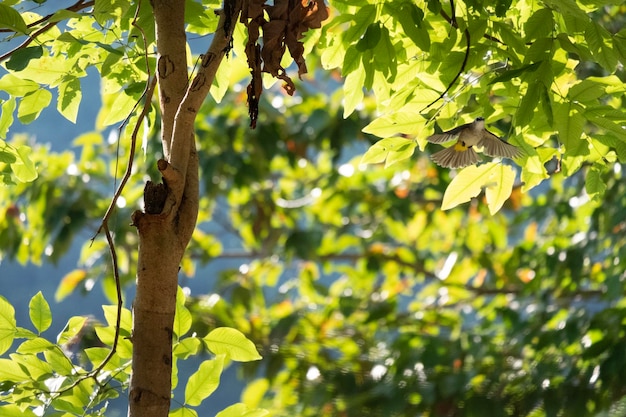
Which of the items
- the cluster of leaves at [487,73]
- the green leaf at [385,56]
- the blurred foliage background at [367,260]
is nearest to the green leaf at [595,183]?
the cluster of leaves at [487,73]

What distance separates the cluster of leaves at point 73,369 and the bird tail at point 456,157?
224mm

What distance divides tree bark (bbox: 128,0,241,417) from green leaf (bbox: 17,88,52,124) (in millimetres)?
219

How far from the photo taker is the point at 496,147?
2.44 feet

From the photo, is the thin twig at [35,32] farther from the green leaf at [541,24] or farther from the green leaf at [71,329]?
the green leaf at [541,24]

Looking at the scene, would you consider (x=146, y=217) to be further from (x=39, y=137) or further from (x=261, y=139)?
(x=39, y=137)

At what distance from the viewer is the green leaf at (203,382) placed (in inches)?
27.4

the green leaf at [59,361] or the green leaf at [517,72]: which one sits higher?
the green leaf at [517,72]

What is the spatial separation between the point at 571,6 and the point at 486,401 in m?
1.71

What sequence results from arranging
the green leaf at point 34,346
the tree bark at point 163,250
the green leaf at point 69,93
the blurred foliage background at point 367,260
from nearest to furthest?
the tree bark at point 163,250 → the green leaf at point 34,346 → the green leaf at point 69,93 → the blurred foliage background at point 367,260

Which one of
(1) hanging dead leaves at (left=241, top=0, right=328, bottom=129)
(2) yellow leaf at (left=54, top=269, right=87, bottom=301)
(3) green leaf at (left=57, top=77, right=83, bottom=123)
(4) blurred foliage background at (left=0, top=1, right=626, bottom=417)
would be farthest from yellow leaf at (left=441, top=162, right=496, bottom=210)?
(2) yellow leaf at (left=54, top=269, right=87, bottom=301)

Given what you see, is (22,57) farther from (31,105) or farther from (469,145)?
(469,145)

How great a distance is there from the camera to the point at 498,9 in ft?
2.47

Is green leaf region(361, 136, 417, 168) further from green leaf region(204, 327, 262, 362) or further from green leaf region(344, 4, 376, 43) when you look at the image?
green leaf region(204, 327, 262, 362)

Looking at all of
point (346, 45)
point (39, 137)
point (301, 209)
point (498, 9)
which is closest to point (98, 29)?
point (346, 45)
